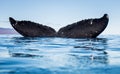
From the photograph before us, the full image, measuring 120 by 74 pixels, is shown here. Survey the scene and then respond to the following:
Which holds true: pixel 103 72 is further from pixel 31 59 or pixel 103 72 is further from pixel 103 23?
pixel 103 23

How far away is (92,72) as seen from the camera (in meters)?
6.03

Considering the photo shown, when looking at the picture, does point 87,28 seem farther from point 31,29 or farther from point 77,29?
point 31,29

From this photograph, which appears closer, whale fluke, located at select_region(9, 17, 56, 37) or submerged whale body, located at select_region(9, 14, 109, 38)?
submerged whale body, located at select_region(9, 14, 109, 38)

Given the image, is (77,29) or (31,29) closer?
(77,29)

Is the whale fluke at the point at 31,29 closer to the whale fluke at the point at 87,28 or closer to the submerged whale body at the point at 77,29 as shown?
the submerged whale body at the point at 77,29

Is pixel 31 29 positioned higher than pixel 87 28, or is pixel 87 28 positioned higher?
pixel 31 29

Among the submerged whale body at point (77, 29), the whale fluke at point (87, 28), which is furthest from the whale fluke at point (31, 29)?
the whale fluke at point (87, 28)

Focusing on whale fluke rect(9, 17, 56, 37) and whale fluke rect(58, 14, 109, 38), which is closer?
whale fluke rect(58, 14, 109, 38)

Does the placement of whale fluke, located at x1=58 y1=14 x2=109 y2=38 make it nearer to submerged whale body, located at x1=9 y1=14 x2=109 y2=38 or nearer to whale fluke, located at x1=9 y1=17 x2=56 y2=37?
submerged whale body, located at x1=9 y1=14 x2=109 y2=38

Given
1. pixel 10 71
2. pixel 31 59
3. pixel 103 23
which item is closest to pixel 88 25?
pixel 103 23

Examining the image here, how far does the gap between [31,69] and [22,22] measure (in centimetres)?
2102

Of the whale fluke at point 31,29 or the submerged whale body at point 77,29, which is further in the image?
the whale fluke at point 31,29

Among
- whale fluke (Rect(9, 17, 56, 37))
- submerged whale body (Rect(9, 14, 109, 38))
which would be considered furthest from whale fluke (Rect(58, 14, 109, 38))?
whale fluke (Rect(9, 17, 56, 37))

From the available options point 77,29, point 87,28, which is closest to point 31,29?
point 77,29
